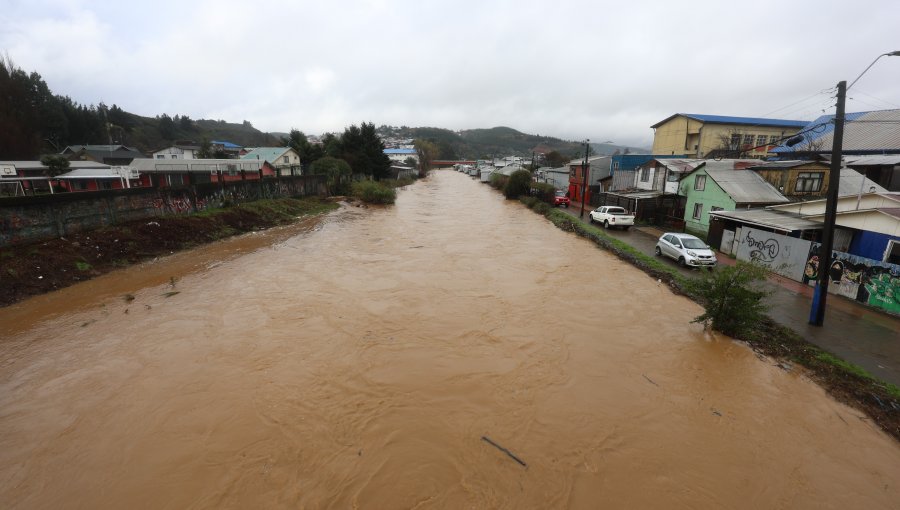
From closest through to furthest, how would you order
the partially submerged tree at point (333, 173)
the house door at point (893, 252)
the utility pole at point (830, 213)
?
the utility pole at point (830, 213)
the house door at point (893, 252)
the partially submerged tree at point (333, 173)

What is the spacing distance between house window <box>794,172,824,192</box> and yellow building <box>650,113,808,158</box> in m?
18.8

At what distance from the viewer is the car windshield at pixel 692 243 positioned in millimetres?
16531

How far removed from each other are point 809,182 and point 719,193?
5160 mm

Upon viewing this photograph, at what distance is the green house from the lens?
20.0m

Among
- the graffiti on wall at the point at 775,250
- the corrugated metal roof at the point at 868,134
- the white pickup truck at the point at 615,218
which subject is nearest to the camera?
the graffiti on wall at the point at 775,250

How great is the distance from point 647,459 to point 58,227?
22122 millimetres

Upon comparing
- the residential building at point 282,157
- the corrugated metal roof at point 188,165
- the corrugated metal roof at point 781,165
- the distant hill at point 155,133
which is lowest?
the corrugated metal roof at point 781,165

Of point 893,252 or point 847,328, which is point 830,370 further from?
point 893,252

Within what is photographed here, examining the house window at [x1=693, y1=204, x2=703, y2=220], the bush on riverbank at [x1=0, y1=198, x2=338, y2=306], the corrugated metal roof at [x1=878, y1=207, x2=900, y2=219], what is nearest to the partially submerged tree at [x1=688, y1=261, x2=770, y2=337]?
the corrugated metal roof at [x1=878, y1=207, x2=900, y2=219]

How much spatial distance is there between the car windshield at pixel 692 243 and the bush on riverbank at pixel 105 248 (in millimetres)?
24373

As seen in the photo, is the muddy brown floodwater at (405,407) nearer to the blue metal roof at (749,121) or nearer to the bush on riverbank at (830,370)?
the bush on riverbank at (830,370)

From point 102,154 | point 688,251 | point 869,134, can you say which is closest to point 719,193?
point 688,251

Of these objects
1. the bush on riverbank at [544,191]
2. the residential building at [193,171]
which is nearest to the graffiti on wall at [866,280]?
the bush on riverbank at [544,191]

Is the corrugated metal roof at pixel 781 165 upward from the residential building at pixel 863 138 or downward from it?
downward
